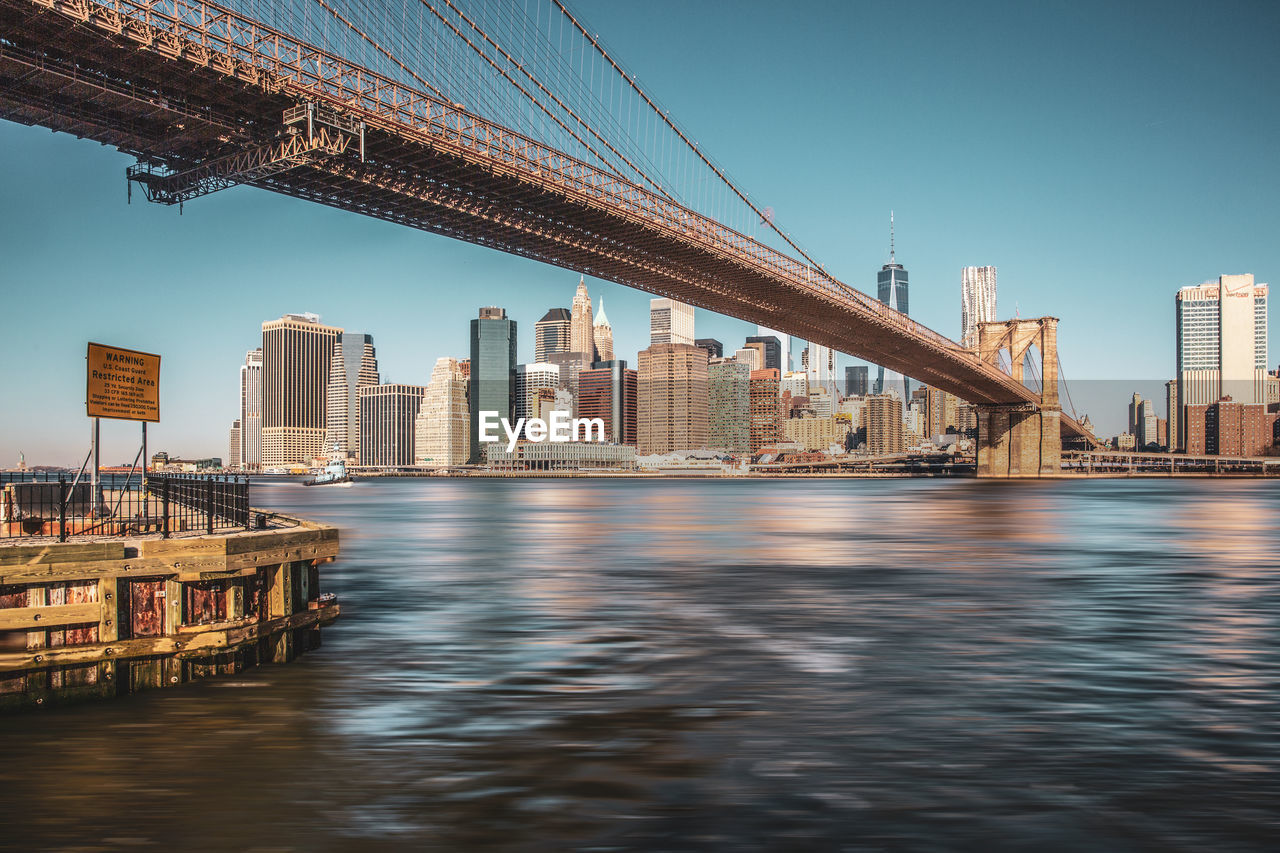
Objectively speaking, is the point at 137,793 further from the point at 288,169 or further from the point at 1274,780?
the point at 288,169

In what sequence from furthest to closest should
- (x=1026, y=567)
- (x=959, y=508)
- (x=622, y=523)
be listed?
(x=959, y=508) < (x=622, y=523) < (x=1026, y=567)

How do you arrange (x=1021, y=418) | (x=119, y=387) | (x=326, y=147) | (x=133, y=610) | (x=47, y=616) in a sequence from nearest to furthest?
1. (x=47, y=616)
2. (x=133, y=610)
3. (x=119, y=387)
4. (x=326, y=147)
5. (x=1021, y=418)

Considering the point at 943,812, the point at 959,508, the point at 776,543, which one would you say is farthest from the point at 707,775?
the point at 959,508

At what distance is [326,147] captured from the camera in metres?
31.0

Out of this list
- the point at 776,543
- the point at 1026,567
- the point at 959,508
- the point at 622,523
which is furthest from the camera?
the point at 959,508

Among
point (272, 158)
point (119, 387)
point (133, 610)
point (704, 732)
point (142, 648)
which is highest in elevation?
point (272, 158)

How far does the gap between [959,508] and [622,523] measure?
75.4 feet

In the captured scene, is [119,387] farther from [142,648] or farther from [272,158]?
[272,158]

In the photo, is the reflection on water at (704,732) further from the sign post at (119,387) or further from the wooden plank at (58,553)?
the sign post at (119,387)

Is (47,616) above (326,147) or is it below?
below

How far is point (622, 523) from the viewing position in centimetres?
4509

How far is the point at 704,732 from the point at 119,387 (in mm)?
8692

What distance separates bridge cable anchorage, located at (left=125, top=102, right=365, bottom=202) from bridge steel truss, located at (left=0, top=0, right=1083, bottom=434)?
10cm

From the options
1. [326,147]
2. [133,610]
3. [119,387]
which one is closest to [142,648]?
[133,610]
